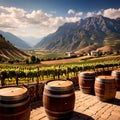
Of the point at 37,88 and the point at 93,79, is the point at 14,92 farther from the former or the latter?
the point at 93,79

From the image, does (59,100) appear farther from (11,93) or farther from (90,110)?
(90,110)

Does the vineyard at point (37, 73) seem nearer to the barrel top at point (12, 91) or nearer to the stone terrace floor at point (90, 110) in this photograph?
the stone terrace floor at point (90, 110)

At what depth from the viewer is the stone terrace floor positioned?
6.69m

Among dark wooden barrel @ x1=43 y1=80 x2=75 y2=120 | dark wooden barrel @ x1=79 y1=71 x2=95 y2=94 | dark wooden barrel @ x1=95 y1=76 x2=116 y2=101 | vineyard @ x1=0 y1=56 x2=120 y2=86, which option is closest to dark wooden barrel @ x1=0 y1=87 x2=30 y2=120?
dark wooden barrel @ x1=43 y1=80 x2=75 y2=120

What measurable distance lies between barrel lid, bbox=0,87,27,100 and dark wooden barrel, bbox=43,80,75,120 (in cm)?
107

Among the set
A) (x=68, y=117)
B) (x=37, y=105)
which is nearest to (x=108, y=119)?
(x=68, y=117)

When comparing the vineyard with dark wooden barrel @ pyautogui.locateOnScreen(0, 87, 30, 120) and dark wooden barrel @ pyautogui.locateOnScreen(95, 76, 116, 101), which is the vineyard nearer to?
dark wooden barrel @ pyautogui.locateOnScreen(95, 76, 116, 101)

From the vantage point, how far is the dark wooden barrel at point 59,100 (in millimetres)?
5742

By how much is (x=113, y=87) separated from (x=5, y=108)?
227 inches

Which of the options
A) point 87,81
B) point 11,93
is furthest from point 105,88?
point 11,93

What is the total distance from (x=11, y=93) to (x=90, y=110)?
3.97m

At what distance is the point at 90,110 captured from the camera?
7438 millimetres

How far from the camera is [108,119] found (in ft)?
21.4

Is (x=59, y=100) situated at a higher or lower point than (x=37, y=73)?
lower
